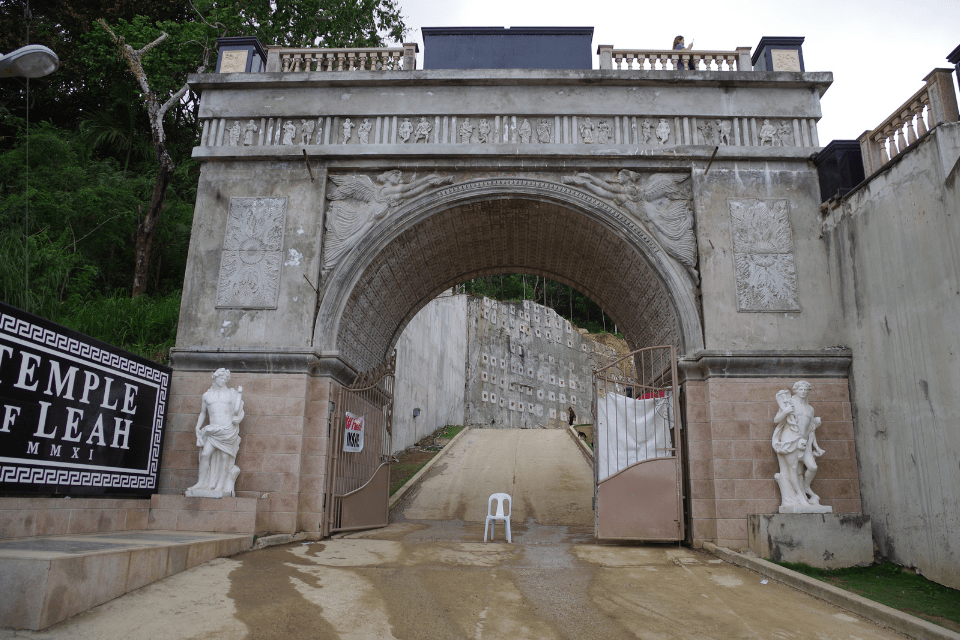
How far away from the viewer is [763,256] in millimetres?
9758

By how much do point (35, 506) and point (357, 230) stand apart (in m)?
5.45

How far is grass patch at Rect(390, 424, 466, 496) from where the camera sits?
16172 mm

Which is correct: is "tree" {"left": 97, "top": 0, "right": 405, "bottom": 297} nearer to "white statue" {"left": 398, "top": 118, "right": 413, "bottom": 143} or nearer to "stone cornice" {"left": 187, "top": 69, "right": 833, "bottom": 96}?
"stone cornice" {"left": 187, "top": 69, "right": 833, "bottom": 96}

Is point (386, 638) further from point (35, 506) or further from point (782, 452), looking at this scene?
point (782, 452)

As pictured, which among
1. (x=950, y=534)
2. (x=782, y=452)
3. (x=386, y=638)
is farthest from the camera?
(x=782, y=452)

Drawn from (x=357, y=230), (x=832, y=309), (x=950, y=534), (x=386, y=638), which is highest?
(x=357, y=230)

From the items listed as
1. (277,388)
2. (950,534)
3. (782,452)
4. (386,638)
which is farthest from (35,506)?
(950,534)

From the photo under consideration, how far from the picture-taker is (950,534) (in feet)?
23.3

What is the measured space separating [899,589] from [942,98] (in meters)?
5.49

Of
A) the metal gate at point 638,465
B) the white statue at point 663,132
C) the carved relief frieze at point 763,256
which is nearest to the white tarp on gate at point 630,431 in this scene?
the metal gate at point 638,465

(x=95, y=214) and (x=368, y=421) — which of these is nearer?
(x=368, y=421)

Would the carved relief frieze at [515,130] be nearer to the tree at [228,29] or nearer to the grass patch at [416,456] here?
the tree at [228,29]

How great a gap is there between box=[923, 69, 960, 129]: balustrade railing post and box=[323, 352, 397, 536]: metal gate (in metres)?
8.40

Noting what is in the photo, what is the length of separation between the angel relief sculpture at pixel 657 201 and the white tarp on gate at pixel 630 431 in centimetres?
224
